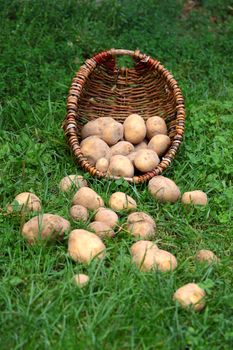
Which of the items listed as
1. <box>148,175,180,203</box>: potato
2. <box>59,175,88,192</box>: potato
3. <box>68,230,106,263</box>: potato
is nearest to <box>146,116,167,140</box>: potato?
<box>148,175,180,203</box>: potato

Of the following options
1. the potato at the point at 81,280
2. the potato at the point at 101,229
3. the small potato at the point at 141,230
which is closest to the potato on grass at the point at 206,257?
the small potato at the point at 141,230

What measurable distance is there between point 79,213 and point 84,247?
35cm

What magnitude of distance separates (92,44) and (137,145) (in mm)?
1438

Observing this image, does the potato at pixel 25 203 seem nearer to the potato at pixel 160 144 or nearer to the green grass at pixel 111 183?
the green grass at pixel 111 183

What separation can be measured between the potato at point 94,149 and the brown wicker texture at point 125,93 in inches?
4.2

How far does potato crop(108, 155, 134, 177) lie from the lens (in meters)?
3.82

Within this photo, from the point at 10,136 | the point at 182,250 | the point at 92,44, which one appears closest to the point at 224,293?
the point at 182,250

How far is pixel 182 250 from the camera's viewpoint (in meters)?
3.42

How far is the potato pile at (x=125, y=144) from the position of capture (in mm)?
3866

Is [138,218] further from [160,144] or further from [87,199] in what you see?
[160,144]

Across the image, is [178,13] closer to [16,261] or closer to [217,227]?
[217,227]

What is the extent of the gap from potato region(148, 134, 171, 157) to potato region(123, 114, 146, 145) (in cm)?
9

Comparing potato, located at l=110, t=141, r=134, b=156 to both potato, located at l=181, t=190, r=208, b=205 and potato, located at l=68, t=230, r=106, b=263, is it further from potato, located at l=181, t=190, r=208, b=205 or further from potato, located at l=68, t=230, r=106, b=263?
potato, located at l=68, t=230, r=106, b=263

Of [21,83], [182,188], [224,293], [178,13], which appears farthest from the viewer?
[178,13]
